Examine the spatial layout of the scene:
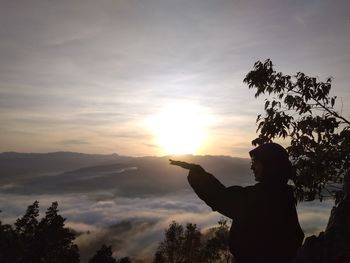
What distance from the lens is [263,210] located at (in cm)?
356

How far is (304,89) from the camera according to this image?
1172cm

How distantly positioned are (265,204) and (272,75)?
9.63 meters

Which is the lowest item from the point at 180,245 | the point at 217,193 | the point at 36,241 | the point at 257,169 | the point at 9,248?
the point at 180,245

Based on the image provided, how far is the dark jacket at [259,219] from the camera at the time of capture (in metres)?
3.52

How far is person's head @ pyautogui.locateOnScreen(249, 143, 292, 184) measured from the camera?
3.59 meters

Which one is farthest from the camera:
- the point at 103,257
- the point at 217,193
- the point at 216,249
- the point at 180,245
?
the point at 180,245

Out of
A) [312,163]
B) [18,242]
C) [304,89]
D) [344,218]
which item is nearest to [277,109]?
[304,89]

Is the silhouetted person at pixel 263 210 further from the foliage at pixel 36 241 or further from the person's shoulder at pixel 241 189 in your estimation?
the foliage at pixel 36 241

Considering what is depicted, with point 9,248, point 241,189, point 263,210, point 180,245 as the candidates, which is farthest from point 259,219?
point 180,245

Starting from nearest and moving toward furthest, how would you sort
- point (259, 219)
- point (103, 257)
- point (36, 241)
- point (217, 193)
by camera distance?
point (259, 219) → point (217, 193) → point (36, 241) → point (103, 257)

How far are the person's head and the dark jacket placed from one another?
0.08 m

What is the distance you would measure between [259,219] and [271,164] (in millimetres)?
557

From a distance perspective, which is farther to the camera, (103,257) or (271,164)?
(103,257)

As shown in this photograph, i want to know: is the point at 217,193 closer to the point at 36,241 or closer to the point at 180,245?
the point at 36,241
